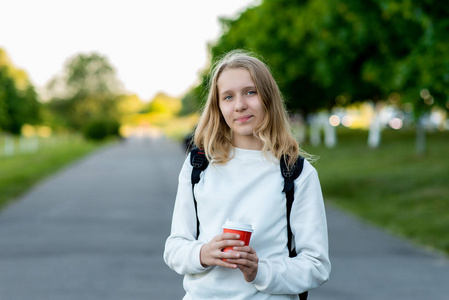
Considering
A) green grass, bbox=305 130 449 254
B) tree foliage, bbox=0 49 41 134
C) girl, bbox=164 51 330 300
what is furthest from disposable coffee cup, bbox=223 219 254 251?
tree foliage, bbox=0 49 41 134

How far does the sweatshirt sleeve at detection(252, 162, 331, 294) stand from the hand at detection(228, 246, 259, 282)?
0.08 meters

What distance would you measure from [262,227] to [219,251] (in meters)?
0.20

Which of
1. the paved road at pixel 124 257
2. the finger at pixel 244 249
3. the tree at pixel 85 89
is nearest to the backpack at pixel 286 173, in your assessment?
the finger at pixel 244 249

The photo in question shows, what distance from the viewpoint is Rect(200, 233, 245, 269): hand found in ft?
6.19

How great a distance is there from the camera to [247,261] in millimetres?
1934

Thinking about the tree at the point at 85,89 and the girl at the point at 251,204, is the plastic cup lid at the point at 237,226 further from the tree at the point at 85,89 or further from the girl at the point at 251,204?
the tree at the point at 85,89

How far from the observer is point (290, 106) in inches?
114

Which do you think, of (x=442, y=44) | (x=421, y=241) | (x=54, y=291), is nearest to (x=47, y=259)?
(x=54, y=291)

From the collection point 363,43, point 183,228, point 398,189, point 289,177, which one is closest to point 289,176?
point 289,177

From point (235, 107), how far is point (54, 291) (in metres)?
5.45

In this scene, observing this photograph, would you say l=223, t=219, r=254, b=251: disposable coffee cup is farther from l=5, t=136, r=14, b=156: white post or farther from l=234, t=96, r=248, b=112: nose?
l=5, t=136, r=14, b=156: white post

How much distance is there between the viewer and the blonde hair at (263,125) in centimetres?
216

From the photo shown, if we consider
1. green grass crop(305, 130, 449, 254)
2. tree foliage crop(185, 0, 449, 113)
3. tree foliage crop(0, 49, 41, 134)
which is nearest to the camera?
tree foliage crop(185, 0, 449, 113)

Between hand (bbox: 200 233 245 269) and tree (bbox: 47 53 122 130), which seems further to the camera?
tree (bbox: 47 53 122 130)
